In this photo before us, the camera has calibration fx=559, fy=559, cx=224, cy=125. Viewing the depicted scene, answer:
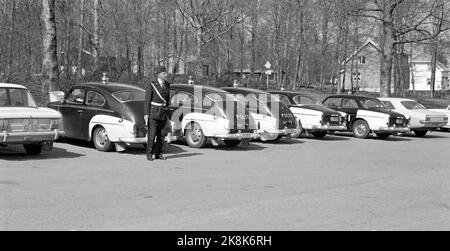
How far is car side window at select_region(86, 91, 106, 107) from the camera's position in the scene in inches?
508

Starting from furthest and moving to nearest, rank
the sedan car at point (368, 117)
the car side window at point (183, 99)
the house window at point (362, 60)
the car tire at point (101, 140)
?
the house window at point (362, 60)
the sedan car at point (368, 117)
the car side window at point (183, 99)
the car tire at point (101, 140)

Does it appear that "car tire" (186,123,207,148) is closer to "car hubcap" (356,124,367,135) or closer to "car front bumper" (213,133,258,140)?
"car front bumper" (213,133,258,140)

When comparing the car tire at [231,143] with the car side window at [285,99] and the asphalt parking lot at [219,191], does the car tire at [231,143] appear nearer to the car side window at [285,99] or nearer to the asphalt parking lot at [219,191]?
the asphalt parking lot at [219,191]

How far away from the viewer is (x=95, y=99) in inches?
516

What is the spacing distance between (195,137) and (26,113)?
4.74 meters

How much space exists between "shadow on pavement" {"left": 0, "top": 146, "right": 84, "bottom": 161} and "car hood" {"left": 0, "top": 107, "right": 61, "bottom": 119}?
2.96ft

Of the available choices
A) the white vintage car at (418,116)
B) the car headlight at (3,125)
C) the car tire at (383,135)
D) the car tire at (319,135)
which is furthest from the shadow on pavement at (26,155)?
the white vintage car at (418,116)

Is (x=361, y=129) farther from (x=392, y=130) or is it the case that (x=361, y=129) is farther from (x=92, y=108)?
(x=92, y=108)

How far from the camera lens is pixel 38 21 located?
25.2m

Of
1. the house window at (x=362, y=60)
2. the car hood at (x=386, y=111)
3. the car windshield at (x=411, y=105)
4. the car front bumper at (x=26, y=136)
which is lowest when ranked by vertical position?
the car front bumper at (x=26, y=136)

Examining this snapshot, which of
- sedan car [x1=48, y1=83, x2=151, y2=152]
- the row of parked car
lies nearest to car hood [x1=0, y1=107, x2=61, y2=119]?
the row of parked car

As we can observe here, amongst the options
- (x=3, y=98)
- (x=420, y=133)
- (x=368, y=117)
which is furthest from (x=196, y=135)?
(x=420, y=133)

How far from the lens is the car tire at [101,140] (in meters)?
12.6

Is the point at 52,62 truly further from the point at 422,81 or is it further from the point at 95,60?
the point at 422,81
